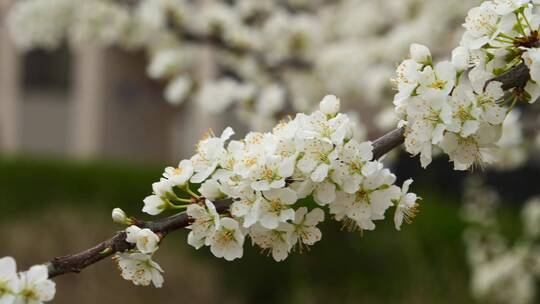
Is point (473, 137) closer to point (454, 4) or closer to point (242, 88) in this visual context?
point (242, 88)

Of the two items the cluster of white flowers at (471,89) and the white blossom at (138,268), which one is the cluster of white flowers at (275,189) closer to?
the white blossom at (138,268)

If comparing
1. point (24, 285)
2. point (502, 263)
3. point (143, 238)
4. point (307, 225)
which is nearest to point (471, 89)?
point (307, 225)

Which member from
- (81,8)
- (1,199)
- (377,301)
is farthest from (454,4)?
(1,199)

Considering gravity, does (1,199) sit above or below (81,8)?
below

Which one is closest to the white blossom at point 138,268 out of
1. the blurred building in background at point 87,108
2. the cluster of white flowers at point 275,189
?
the cluster of white flowers at point 275,189

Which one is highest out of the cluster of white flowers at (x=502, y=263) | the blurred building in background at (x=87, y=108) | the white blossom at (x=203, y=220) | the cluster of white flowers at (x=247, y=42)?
the white blossom at (x=203, y=220)

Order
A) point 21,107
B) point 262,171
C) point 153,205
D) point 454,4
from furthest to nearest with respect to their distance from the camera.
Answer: point 21,107, point 454,4, point 153,205, point 262,171

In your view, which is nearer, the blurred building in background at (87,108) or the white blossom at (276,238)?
the white blossom at (276,238)
